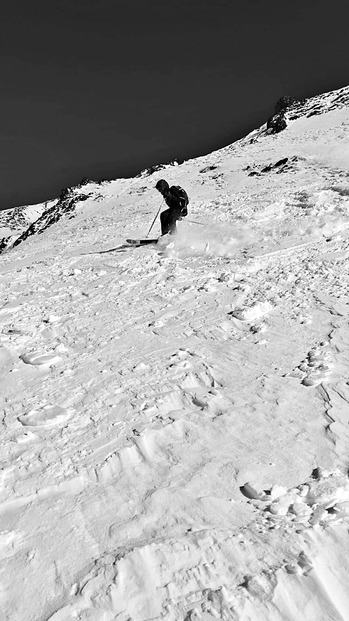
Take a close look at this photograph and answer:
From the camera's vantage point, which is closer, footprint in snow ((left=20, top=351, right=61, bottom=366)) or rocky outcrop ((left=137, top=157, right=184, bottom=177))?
footprint in snow ((left=20, top=351, right=61, bottom=366))

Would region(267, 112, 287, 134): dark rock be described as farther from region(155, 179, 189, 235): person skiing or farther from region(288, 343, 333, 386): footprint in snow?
region(288, 343, 333, 386): footprint in snow

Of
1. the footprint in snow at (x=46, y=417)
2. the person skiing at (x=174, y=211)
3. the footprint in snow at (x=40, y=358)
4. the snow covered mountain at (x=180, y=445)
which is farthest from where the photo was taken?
the person skiing at (x=174, y=211)

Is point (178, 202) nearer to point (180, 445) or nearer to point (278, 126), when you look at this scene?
point (180, 445)

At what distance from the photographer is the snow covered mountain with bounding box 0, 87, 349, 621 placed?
287 cm

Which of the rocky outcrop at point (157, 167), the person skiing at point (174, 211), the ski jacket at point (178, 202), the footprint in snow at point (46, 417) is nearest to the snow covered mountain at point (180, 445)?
the footprint in snow at point (46, 417)

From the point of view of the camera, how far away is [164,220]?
45.8 feet

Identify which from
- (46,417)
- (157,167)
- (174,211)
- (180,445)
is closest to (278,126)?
(157,167)

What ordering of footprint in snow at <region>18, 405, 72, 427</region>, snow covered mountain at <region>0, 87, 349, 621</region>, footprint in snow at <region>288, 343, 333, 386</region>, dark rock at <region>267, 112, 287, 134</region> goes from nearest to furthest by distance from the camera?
snow covered mountain at <region>0, 87, 349, 621</region> < footprint in snow at <region>18, 405, 72, 427</region> < footprint in snow at <region>288, 343, 333, 386</region> < dark rock at <region>267, 112, 287, 134</region>

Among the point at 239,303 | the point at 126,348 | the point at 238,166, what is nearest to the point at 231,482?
the point at 126,348

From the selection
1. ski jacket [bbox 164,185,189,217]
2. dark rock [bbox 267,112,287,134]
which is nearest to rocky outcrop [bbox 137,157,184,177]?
dark rock [bbox 267,112,287,134]

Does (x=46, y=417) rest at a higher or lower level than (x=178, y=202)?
higher

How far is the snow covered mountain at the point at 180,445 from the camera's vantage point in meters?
2.87

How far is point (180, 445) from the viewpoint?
4230 millimetres

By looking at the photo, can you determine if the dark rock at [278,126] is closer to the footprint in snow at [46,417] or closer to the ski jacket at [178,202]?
the ski jacket at [178,202]
